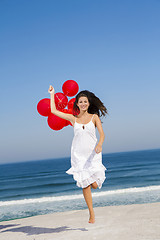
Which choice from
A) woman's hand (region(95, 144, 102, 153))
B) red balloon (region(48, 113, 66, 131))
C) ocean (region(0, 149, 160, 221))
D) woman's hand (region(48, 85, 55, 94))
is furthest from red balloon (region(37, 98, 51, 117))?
ocean (region(0, 149, 160, 221))

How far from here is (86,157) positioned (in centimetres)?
435

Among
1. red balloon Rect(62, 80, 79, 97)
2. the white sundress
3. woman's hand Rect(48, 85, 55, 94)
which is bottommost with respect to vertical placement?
the white sundress

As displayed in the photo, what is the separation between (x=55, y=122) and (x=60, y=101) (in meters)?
0.45

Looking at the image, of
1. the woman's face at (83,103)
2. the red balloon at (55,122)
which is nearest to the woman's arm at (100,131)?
the woman's face at (83,103)

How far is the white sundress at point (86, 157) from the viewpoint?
170 inches

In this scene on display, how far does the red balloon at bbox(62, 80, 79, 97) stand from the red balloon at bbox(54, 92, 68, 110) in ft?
0.52

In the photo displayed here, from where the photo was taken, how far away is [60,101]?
553cm

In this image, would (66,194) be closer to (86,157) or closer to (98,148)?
(86,157)

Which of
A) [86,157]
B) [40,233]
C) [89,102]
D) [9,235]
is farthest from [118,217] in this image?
[89,102]

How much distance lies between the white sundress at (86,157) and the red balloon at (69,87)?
152 centimetres

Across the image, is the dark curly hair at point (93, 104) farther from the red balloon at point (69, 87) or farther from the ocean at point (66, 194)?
the ocean at point (66, 194)

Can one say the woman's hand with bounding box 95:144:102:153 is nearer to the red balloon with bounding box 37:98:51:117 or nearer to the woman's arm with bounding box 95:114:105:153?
the woman's arm with bounding box 95:114:105:153

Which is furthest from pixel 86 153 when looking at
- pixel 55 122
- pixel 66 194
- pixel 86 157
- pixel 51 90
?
pixel 66 194

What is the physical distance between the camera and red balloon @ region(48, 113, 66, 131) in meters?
5.46
